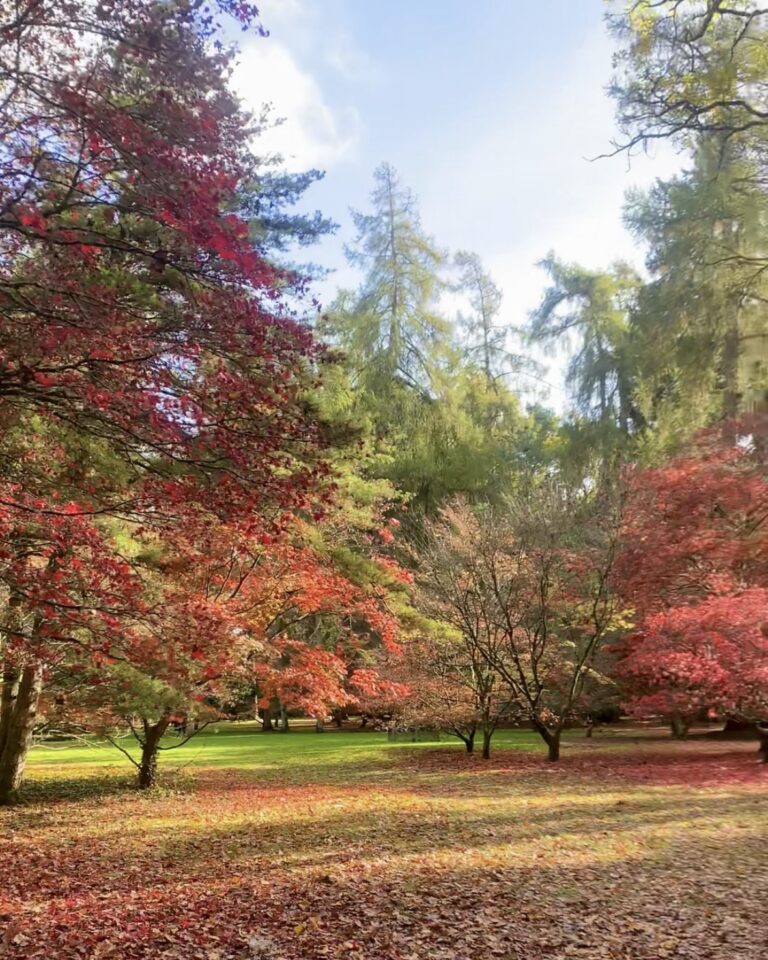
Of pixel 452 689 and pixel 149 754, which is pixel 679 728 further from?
pixel 149 754

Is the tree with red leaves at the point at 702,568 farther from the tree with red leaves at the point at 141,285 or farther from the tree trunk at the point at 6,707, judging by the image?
the tree trunk at the point at 6,707

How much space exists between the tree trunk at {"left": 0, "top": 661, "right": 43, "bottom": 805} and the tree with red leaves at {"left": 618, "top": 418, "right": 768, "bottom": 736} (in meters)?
9.25

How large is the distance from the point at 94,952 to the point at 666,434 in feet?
Result: 52.8

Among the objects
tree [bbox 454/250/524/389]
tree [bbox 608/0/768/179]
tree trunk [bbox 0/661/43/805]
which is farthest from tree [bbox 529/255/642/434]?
tree trunk [bbox 0/661/43/805]

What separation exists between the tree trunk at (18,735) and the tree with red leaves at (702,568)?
9245 millimetres

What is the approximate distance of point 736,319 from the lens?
8805 mm

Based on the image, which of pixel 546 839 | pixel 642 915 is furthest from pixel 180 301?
pixel 546 839

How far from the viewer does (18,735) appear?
9297mm

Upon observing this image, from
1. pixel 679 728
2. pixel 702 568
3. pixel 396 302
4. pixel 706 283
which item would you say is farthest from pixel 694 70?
pixel 679 728

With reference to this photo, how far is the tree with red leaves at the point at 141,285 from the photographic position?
11.5 ft

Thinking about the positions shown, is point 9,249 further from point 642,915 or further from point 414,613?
point 414,613

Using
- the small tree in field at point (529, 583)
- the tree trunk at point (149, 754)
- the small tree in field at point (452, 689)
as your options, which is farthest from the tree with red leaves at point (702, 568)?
the tree trunk at point (149, 754)

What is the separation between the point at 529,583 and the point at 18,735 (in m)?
8.65

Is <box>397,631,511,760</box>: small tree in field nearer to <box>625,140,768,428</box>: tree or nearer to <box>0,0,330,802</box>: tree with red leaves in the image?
<box>625,140,768,428</box>: tree
